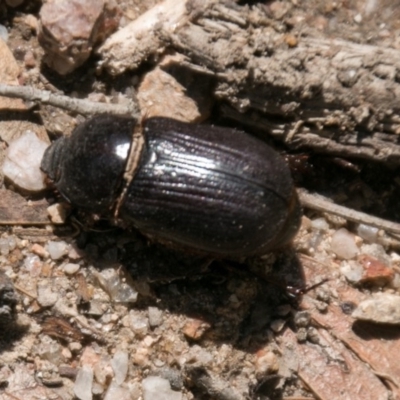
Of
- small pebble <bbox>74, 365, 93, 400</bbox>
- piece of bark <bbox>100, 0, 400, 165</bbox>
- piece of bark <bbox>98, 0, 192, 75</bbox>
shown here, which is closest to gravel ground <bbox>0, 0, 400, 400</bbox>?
small pebble <bbox>74, 365, 93, 400</bbox>

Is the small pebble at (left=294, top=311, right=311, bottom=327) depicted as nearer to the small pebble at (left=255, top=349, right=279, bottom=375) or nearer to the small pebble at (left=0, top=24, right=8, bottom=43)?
the small pebble at (left=255, top=349, right=279, bottom=375)

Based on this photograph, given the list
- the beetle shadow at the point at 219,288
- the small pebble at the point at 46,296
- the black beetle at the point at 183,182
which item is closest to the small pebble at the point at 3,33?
the black beetle at the point at 183,182

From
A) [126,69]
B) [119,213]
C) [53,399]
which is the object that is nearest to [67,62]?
[126,69]

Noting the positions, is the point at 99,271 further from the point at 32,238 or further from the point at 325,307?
the point at 325,307

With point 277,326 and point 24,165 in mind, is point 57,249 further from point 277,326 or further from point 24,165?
point 277,326

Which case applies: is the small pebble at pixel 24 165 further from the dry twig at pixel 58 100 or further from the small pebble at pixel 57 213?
the dry twig at pixel 58 100

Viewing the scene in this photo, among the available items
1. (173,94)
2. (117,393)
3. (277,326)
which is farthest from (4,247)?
(277,326)
